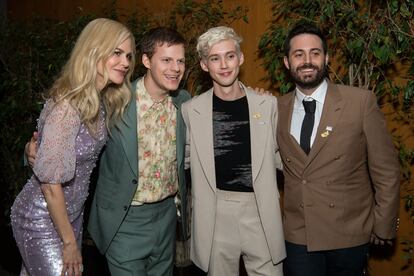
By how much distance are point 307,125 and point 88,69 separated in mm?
1116

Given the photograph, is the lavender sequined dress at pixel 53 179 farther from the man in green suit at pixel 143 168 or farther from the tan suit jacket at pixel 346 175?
the tan suit jacket at pixel 346 175

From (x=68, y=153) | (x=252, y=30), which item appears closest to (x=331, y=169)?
(x=68, y=153)

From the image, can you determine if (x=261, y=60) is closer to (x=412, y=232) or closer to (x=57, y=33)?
(x=412, y=232)

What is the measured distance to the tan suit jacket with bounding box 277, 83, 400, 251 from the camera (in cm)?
227

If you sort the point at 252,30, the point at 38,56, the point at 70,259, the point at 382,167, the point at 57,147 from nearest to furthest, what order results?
the point at 57,147 < the point at 70,259 < the point at 382,167 < the point at 252,30 < the point at 38,56

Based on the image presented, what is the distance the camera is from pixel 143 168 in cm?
250

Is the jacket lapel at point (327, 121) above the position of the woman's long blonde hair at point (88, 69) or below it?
below

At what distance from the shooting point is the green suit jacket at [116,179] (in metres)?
2.43

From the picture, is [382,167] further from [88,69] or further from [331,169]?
[88,69]

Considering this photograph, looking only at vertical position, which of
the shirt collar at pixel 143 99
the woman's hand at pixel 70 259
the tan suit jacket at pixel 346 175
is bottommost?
the woman's hand at pixel 70 259

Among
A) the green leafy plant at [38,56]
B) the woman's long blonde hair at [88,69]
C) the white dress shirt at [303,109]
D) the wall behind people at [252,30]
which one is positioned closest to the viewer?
the woman's long blonde hair at [88,69]

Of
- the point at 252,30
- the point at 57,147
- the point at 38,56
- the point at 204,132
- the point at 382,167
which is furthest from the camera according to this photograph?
the point at 38,56

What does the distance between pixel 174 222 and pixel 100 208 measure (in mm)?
454

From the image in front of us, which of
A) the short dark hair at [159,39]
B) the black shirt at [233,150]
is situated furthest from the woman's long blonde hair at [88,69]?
the black shirt at [233,150]
